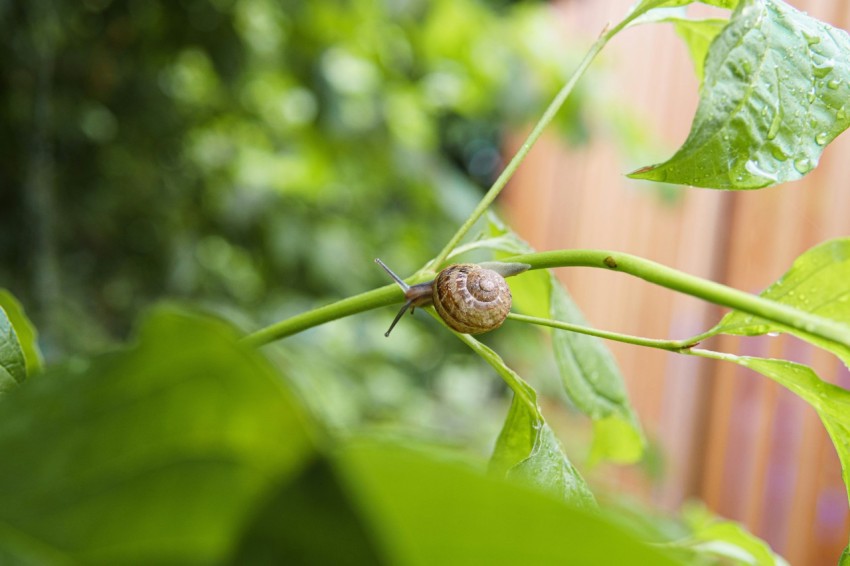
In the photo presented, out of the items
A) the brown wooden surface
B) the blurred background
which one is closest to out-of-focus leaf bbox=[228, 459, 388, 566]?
the blurred background

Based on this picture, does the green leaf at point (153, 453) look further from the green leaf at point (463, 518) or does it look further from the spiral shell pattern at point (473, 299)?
the spiral shell pattern at point (473, 299)

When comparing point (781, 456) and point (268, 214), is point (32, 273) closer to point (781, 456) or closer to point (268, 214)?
point (268, 214)

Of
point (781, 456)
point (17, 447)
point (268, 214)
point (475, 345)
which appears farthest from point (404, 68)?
point (17, 447)

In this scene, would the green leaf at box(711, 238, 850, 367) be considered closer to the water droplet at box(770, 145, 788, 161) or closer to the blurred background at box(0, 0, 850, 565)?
the water droplet at box(770, 145, 788, 161)

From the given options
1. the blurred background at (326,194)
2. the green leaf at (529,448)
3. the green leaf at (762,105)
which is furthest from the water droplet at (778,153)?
the blurred background at (326,194)

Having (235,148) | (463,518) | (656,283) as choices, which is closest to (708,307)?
(235,148)

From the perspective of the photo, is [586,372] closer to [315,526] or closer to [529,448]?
[529,448]

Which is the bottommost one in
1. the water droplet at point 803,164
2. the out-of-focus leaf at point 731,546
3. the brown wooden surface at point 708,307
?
the brown wooden surface at point 708,307
